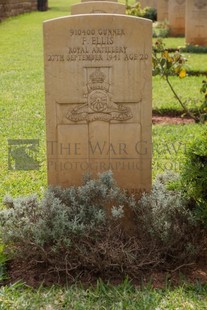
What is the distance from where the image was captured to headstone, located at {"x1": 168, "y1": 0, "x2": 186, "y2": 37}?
18672 millimetres

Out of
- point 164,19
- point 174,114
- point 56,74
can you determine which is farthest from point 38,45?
point 56,74

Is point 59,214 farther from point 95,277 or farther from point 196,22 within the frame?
point 196,22

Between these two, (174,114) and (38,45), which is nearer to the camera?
(174,114)

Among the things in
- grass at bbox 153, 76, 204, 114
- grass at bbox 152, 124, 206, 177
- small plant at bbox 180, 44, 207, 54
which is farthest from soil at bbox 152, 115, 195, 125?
small plant at bbox 180, 44, 207, 54

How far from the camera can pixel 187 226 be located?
4172mm

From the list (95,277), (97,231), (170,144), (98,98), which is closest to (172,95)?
(170,144)

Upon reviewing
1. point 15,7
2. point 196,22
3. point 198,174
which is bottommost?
point 198,174

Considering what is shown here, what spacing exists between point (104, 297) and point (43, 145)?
3515 mm

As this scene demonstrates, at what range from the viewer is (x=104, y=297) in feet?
11.9

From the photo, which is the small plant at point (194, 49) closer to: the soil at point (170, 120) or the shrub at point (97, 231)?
the soil at point (170, 120)

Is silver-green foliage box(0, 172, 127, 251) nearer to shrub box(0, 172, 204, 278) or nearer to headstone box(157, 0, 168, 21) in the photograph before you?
shrub box(0, 172, 204, 278)

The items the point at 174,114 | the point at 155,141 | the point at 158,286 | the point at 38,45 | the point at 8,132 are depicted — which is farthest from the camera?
the point at 38,45

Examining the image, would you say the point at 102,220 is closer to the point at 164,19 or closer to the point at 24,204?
the point at 24,204

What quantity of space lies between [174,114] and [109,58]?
4.57 m
